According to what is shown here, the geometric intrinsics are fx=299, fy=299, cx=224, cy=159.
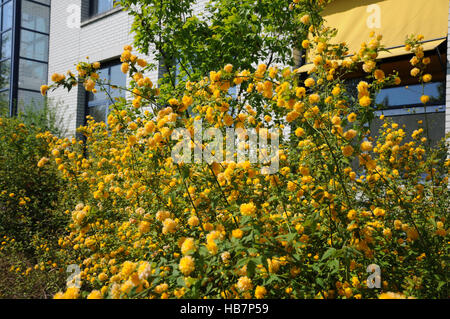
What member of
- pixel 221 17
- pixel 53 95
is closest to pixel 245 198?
pixel 221 17

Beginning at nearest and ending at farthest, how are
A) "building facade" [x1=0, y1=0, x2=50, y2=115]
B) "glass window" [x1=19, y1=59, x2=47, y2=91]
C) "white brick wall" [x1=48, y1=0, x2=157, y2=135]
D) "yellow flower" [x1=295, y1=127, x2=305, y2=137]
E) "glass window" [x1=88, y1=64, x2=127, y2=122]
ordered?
"yellow flower" [x1=295, y1=127, x2=305, y2=137] → "white brick wall" [x1=48, y1=0, x2=157, y2=135] → "glass window" [x1=88, y1=64, x2=127, y2=122] → "building facade" [x1=0, y1=0, x2=50, y2=115] → "glass window" [x1=19, y1=59, x2=47, y2=91]

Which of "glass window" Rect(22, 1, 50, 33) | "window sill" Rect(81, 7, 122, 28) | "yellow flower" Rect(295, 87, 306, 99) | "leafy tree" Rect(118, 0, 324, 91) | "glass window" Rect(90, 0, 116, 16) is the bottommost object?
"yellow flower" Rect(295, 87, 306, 99)

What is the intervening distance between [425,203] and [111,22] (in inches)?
283

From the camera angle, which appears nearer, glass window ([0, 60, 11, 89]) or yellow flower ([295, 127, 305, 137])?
yellow flower ([295, 127, 305, 137])

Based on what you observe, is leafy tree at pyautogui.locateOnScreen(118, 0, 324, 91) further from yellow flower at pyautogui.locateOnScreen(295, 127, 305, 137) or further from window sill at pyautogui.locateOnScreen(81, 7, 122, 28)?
window sill at pyautogui.locateOnScreen(81, 7, 122, 28)

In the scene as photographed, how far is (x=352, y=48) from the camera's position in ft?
12.9

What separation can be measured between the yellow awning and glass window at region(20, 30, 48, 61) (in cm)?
858

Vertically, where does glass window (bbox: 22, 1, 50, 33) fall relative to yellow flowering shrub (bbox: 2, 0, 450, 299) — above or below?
above

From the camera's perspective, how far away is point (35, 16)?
9.07m

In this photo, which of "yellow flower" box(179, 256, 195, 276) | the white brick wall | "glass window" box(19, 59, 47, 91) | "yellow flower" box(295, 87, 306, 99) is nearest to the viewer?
"yellow flower" box(179, 256, 195, 276)

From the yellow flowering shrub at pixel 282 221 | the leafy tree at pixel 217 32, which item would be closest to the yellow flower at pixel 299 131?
the yellow flowering shrub at pixel 282 221

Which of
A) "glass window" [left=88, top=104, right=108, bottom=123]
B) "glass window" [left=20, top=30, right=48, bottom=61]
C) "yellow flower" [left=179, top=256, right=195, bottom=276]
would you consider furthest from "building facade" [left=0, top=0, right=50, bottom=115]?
"yellow flower" [left=179, top=256, right=195, bottom=276]

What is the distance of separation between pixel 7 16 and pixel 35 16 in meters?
1.07

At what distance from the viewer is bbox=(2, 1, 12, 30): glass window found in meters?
9.19
